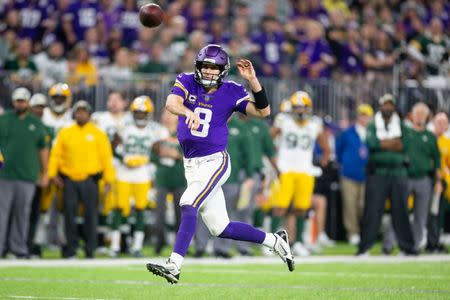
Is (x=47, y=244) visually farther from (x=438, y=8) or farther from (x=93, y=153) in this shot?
(x=438, y=8)

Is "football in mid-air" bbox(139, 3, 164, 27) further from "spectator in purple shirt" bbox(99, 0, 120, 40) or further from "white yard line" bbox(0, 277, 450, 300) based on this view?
"spectator in purple shirt" bbox(99, 0, 120, 40)

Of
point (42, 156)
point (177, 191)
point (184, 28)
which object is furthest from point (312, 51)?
point (42, 156)

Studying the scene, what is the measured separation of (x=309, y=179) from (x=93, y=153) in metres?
3.23

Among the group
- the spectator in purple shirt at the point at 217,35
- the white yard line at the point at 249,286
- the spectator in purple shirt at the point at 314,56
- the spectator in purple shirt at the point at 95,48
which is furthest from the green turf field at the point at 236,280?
the spectator in purple shirt at the point at 217,35

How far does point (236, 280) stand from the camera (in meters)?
11.4

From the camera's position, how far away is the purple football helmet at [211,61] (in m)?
10.0

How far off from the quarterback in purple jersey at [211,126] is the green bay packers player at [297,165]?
578 cm

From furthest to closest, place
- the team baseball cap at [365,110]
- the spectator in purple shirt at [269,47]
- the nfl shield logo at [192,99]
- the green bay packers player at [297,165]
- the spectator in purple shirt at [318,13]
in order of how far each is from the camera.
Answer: the spectator in purple shirt at [318,13], the spectator in purple shirt at [269,47], the team baseball cap at [365,110], the green bay packers player at [297,165], the nfl shield logo at [192,99]

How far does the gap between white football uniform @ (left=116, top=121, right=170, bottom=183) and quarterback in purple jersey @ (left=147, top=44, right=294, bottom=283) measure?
558 centimetres

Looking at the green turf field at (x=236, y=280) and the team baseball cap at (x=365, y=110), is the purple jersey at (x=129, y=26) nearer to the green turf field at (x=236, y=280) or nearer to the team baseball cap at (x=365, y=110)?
the team baseball cap at (x=365, y=110)

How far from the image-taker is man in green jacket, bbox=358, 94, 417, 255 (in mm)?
15453

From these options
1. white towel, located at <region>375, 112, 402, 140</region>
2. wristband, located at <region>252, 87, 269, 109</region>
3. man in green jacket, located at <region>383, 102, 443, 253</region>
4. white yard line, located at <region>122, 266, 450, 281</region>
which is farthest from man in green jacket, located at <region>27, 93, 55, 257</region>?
wristband, located at <region>252, 87, 269, 109</region>

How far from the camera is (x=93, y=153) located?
15055mm

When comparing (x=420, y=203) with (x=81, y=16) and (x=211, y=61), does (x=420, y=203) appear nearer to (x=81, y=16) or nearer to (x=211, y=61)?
(x=211, y=61)
